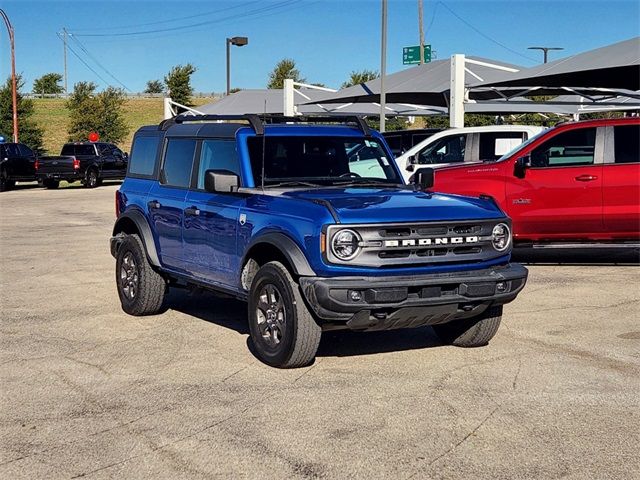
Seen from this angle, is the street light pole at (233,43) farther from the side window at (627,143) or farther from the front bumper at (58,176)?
the side window at (627,143)

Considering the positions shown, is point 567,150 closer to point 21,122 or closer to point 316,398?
point 316,398

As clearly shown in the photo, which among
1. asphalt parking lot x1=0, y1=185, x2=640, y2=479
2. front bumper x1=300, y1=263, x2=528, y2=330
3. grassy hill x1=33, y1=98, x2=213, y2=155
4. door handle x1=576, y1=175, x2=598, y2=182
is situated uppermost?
grassy hill x1=33, y1=98, x2=213, y2=155

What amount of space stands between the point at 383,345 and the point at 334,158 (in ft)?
5.34

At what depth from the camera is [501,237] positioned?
706 centimetres

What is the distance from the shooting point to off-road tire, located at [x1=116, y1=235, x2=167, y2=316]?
8.82m

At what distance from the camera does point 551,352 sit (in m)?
7.47

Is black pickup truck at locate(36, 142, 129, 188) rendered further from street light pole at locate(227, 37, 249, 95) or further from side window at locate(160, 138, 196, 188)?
side window at locate(160, 138, 196, 188)

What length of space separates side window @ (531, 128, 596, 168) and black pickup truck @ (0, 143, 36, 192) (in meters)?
26.2

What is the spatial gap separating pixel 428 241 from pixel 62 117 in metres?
83.4

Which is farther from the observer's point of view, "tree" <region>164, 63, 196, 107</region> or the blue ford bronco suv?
"tree" <region>164, 63, 196, 107</region>

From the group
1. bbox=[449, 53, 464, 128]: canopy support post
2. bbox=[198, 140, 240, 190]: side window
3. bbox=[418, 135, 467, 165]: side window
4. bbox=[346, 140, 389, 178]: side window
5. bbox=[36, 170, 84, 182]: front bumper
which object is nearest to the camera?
bbox=[198, 140, 240, 190]: side window

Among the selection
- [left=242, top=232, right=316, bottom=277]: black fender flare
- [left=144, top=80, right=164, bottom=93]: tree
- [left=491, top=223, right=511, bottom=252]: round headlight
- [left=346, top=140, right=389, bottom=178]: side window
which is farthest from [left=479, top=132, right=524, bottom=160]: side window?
[left=144, top=80, right=164, bottom=93]: tree

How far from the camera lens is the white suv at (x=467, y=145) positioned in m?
16.2

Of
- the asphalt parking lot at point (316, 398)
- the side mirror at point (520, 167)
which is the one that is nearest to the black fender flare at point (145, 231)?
the asphalt parking lot at point (316, 398)
